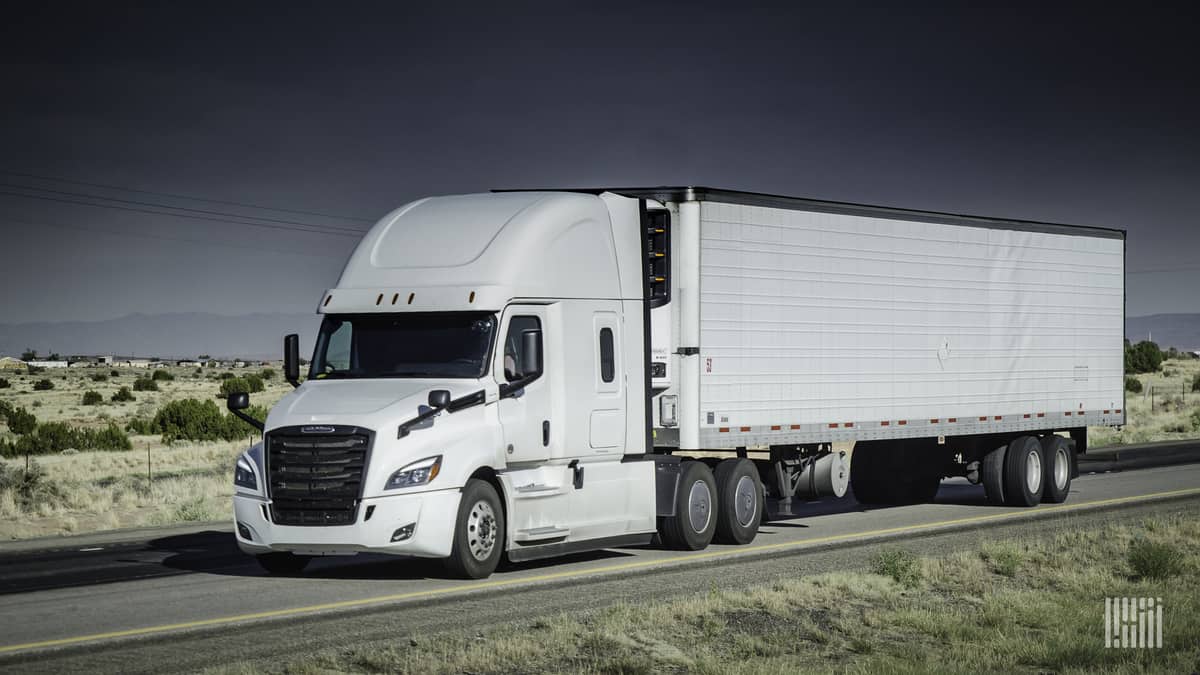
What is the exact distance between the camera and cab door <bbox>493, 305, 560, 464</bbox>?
15.3m

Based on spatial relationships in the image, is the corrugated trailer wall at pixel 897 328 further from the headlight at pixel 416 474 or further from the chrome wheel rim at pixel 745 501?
the headlight at pixel 416 474

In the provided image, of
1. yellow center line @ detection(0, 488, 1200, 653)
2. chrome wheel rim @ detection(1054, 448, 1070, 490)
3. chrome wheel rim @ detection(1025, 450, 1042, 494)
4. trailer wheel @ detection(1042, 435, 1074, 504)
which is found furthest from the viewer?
chrome wheel rim @ detection(1054, 448, 1070, 490)

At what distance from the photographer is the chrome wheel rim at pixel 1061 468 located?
24500 millimetres

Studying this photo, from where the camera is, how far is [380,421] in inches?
563

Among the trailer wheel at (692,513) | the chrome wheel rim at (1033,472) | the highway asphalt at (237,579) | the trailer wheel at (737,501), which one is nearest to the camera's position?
the highway asphalt at (237,579)

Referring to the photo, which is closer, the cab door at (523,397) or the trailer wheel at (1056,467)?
the cab door at (523,397)

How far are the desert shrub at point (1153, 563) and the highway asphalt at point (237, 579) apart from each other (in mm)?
3970

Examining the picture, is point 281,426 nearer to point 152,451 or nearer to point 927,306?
point 927,306

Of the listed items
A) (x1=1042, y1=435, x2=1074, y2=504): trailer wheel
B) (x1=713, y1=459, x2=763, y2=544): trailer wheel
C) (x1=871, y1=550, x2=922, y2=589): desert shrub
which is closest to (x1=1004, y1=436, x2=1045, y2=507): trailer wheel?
(x1=1042, y1=435, x2=1074, y2=504): trailer wheel

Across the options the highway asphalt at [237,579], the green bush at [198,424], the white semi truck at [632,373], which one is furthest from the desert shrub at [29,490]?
the green bush at [198,424]

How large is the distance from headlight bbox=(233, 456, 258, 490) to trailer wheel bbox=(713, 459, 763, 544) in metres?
5.75

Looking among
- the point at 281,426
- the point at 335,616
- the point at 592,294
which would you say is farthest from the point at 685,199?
the point at 335,616

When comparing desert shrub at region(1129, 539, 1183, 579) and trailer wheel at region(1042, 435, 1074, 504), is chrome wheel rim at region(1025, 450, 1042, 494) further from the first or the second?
desert shrub at region(1129, 539, 1183, 579)

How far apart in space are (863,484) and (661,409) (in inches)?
299
